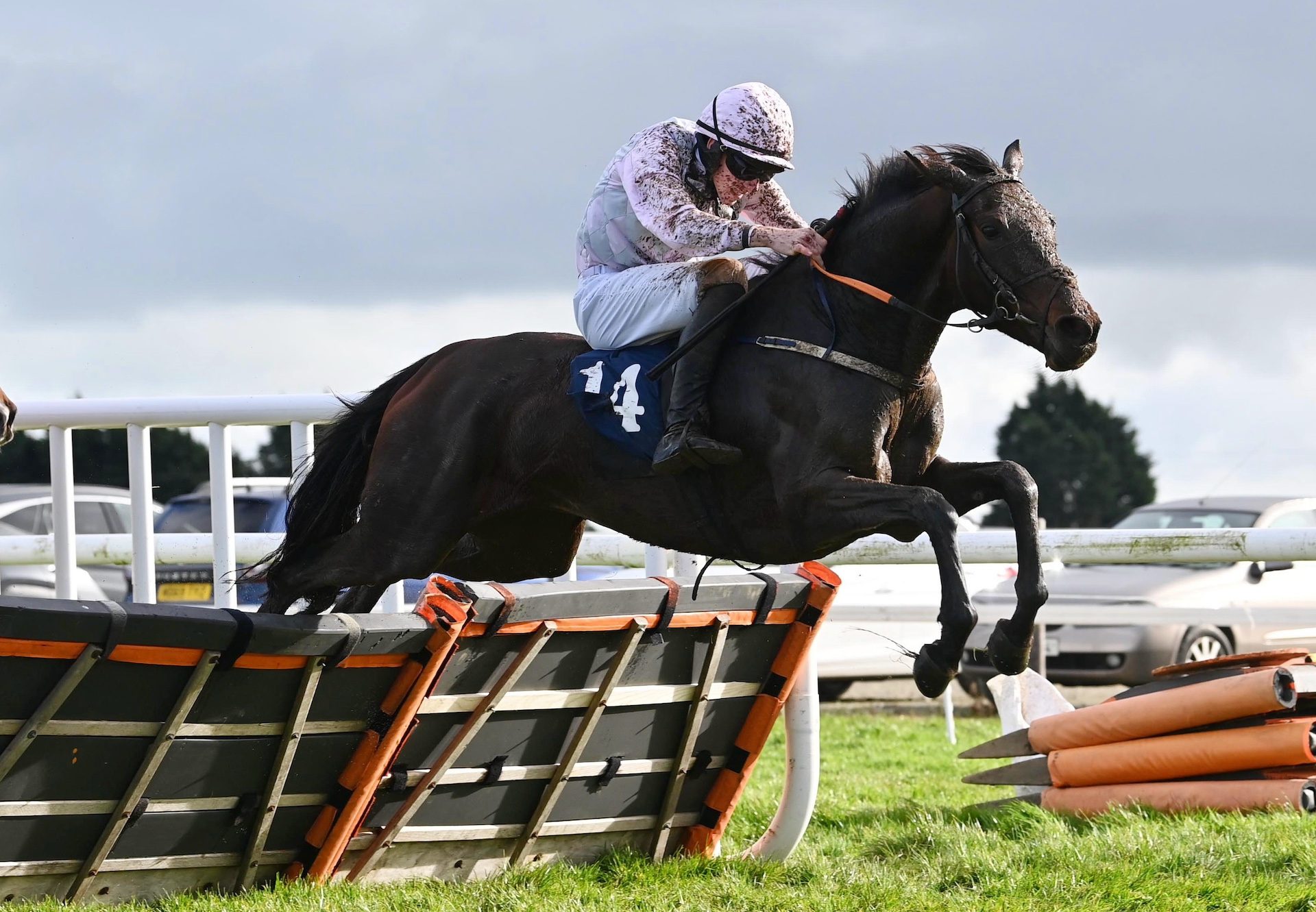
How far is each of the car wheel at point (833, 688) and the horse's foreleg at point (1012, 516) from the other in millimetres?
7726

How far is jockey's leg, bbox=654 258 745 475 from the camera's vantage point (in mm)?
4996

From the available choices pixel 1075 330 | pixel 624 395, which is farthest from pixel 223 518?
pixel 1075 330

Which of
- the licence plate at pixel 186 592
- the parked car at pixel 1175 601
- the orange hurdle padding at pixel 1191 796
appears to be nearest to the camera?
the orange hurdle padding at pixel 1191 796

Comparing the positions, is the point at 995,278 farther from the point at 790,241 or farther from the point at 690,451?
the point at 690,451

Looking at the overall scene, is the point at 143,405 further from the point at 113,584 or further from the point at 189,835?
the point at 113,584

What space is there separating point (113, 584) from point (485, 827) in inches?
477

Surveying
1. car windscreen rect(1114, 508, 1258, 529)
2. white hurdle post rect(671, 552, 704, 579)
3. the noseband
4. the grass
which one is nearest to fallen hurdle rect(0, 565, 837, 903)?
the grass

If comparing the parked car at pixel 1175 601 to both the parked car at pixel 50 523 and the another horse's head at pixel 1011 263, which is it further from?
the parked car at pixel 50 523

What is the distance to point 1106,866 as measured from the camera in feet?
16.7

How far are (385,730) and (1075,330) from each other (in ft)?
7.41

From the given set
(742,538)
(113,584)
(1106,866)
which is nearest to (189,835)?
(742,538)

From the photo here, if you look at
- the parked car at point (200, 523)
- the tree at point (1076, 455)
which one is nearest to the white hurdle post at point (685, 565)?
the parked car at point (200, 523)

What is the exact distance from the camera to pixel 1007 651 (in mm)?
4680

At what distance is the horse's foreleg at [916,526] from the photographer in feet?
15.1
